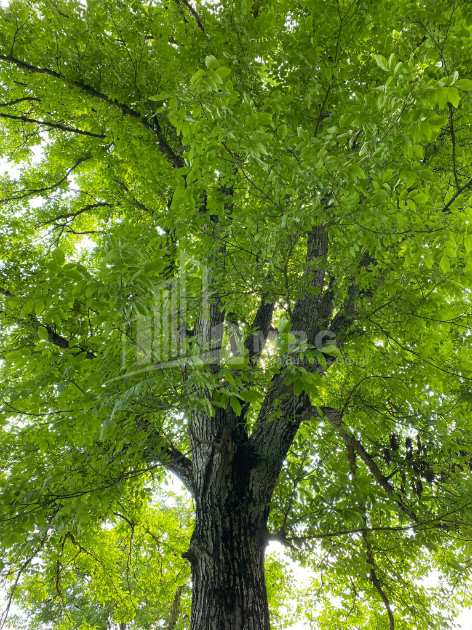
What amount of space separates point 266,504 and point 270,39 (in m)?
4.49

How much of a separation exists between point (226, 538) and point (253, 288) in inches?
80.5

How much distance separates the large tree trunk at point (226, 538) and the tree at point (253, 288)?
0.06ft

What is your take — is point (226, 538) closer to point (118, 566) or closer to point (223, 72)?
point (223, 72)

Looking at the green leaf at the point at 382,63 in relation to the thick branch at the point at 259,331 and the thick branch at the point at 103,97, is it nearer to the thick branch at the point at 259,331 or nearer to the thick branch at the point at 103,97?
the thick branch at the point at 259,331

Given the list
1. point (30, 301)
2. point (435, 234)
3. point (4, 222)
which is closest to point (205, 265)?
point (30, 301)

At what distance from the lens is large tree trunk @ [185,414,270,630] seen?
2576 millimetres

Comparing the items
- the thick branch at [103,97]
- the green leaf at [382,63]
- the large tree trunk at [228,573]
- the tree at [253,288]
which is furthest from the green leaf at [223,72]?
the large tree trunk at [228,573]

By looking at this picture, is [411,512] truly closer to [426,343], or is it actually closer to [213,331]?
[426,343]

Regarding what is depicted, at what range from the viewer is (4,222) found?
5.71m

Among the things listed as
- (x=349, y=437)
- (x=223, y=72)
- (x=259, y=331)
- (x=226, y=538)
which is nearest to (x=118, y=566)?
(x=226, y=538)

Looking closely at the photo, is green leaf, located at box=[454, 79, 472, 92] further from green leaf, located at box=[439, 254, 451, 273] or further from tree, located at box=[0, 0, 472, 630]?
green leaf, located at box=[439, 254, 451, 273]

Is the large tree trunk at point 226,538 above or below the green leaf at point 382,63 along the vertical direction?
below

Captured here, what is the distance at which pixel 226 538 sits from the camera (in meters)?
2.84

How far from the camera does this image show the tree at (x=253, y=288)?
176 centimetres
